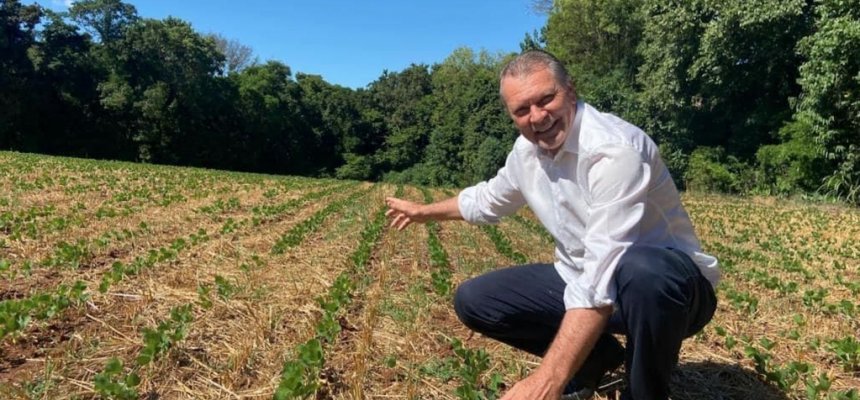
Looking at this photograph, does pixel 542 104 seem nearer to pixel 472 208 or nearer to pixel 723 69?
pixel 472 208

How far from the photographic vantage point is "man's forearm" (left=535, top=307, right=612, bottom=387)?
1.92m

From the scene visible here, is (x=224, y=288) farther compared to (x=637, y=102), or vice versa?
(x=637, y=102)

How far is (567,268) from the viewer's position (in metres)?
2.73

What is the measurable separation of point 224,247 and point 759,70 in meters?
25.2

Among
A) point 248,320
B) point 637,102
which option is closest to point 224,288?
point 248,320

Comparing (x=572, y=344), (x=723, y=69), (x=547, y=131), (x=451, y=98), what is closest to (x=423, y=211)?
(x=547, y=131)

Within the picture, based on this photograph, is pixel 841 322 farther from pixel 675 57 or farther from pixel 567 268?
pixel 675 57

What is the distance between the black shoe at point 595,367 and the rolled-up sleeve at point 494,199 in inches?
31.0

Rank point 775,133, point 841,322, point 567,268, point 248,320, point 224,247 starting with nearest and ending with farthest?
point 567,268
point 248,320
point 841,322
point 224,247
point 775,133

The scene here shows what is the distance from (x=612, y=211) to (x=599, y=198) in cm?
6

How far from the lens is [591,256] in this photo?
2.12 m

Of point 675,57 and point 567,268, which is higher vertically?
point 675,57

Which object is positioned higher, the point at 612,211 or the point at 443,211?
the point at 612,211

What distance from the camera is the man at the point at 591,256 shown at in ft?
6.64
